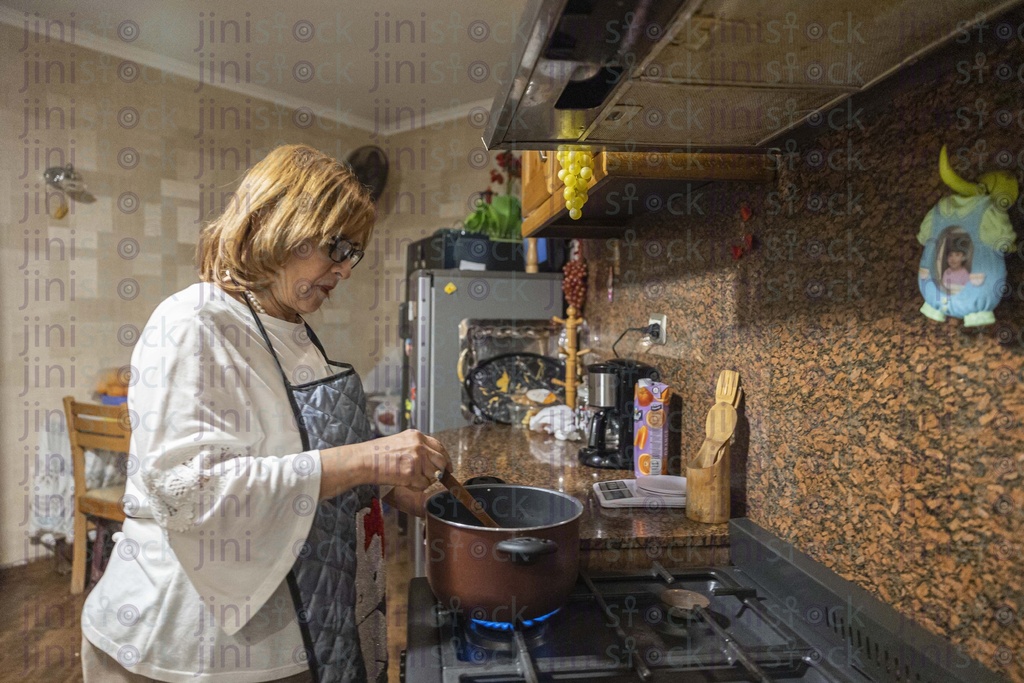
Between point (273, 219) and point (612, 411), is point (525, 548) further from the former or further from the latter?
point (612, 411)

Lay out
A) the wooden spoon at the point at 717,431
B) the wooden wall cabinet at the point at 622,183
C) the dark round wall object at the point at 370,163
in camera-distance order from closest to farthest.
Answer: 1. the wooden wall cabinet at the point at 622,183
2. the wooden spoon at the point at 717,431
3. the dark round wall object at the point at 370,163

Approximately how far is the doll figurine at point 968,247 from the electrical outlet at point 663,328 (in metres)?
0.96

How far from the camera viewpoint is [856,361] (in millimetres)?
894

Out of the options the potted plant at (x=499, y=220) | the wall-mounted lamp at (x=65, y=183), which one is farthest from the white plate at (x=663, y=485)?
the wall-mounted lamp at (x=65, y=183)

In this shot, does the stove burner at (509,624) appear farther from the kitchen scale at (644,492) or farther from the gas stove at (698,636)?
the kitchen scale at (644,492)

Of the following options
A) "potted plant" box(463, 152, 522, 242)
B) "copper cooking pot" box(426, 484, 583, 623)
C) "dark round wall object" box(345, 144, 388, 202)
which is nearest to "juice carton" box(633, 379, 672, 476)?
"copper cooking pot" box(426, 484, 583, 623)

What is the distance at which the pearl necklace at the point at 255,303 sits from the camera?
97 centimetres

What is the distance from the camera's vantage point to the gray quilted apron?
34.8 inches

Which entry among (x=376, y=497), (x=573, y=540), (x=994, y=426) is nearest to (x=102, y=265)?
(x=376, y=497)

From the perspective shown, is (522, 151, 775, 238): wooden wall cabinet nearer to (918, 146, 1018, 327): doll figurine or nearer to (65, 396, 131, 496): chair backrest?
(918, 146, 1018, 327): doll figurine

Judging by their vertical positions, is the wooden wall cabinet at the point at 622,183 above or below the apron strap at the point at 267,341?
above

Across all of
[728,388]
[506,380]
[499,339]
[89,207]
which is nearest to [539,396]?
[506,380]

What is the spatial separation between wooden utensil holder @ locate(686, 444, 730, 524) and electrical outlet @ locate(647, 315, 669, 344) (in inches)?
21.2

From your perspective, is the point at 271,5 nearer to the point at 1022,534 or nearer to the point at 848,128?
the point at 848,128
